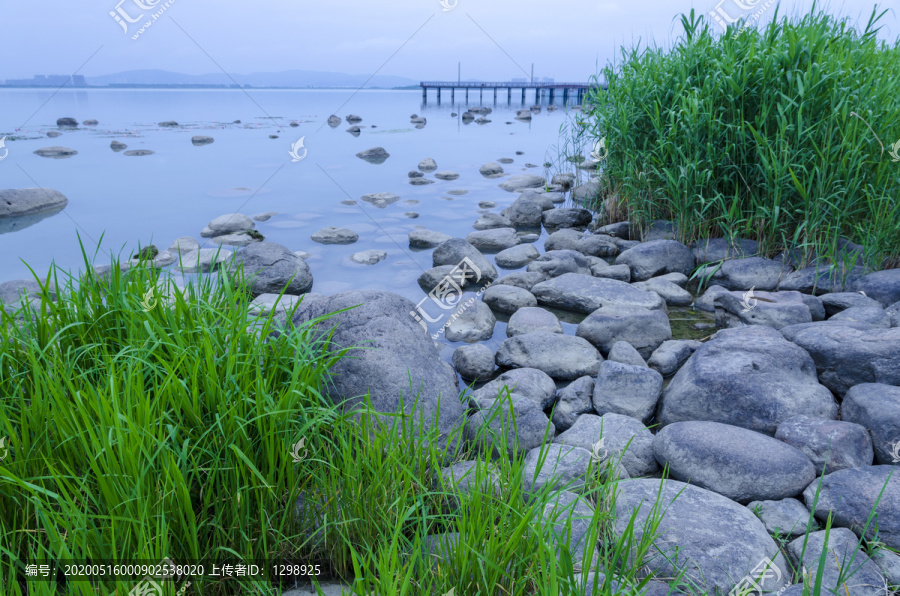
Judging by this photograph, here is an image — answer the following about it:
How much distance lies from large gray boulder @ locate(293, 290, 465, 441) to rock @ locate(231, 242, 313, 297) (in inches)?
78.5

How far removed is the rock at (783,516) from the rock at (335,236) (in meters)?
4.95

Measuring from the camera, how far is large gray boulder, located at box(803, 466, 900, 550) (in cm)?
184

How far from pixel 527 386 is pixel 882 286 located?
9.10 ft

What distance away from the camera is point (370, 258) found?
5473 millimetres

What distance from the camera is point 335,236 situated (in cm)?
619

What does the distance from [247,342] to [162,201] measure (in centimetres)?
729

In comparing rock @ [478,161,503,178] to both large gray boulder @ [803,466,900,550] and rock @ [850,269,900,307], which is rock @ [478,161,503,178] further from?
large gray boulder @ [803,466,900,550]

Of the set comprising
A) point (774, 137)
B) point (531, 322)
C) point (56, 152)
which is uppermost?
point (774, 137)

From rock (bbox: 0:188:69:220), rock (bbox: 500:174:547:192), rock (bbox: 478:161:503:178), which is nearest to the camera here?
rock (bbox: 0:188:69:220)

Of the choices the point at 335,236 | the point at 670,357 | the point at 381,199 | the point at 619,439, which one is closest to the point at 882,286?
the point at 670,357

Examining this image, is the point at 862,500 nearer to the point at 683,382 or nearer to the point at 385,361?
the point at 683,382

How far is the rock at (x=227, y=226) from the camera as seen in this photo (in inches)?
252

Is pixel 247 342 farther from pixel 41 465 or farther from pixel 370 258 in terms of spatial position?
pixel 370 258

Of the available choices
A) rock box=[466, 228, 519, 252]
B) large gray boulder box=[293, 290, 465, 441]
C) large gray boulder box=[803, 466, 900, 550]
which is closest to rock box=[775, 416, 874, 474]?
large gray boulder box=[803, 466, 900, 550]
